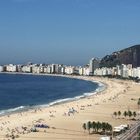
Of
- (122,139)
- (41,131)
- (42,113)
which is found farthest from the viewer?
(42,113)

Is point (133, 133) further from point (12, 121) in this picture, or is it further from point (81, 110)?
point (81, 110)

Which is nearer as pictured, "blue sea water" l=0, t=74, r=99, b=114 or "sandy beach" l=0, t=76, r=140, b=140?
"sandy beach" l=0, t=76, r=140, b=140

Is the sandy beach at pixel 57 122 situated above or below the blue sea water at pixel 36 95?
above

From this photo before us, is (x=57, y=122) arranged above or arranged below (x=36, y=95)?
above

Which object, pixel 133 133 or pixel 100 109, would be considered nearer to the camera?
pixel 133 133

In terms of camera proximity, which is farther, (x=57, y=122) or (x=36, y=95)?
(x=36, y=95)

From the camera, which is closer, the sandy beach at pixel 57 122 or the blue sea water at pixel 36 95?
the sandy beach at pixel 57 122

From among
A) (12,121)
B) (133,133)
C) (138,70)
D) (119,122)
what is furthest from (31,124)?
(138,70)

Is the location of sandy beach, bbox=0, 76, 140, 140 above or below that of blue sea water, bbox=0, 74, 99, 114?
above

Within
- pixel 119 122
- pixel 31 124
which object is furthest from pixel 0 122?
pixel 119 122

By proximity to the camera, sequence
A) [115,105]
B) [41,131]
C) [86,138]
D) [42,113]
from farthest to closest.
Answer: [115,105] → [42,113] → [41,131] → [86,138]
